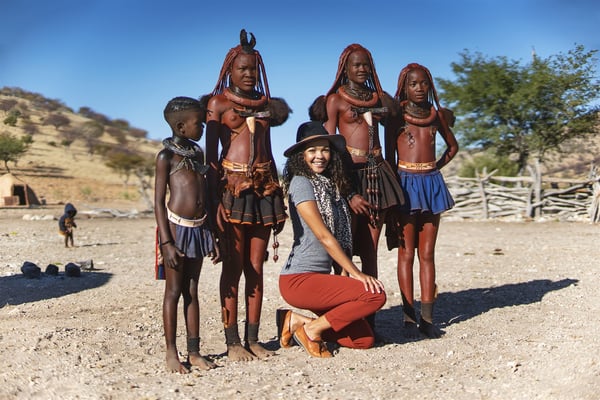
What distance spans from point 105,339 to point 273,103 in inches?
86.7

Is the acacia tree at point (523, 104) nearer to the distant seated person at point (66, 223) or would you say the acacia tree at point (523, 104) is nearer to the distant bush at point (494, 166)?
the distant bush at point (494, 166)

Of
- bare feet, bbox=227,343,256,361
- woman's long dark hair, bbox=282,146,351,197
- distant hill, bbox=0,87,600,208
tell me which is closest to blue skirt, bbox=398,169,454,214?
woman's long dark hair, bbox=282,146,351,197

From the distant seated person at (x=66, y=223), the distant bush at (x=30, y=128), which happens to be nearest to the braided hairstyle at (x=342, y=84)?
the distant seated person at (x=66, y=223)

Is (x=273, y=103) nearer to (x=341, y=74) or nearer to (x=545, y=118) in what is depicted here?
(x=341, y=74)

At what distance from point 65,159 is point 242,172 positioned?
4182cm

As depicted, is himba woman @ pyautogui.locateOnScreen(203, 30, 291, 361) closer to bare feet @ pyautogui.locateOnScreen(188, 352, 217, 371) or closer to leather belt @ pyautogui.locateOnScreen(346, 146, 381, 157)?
bare feet @ pyautogui.locateOnScreen(188, 352, 217, 371)

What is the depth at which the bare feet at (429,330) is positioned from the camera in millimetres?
5756

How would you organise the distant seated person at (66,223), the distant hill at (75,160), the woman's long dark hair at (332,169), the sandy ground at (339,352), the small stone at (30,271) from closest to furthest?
the sandy ground at (339,352) < the woman's long dark hair at (332,169) < the small stone at (30,271) < the distant seated person at (66,223) < the distant hill at (75,160)

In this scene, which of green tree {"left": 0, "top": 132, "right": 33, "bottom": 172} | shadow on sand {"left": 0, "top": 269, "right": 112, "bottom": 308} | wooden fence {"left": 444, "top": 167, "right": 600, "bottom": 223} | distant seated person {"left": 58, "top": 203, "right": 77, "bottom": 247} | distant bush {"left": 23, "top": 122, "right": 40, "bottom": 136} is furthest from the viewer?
distant bush {"left": 23, "top": 122, "right": 40, "bottom": 136}

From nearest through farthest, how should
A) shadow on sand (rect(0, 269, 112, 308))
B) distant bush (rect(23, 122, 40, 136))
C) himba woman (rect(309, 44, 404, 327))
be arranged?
himba woman (rect(309, 44, 404, 327))
shadow on sand (rect(0, 269, 112, 308))
distant bush (rect(23, 122, 40, 136))

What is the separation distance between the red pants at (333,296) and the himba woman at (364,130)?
640 millimetres

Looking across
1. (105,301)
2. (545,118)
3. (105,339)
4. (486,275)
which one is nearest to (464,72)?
(545,118)

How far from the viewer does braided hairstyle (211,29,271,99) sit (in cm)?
499

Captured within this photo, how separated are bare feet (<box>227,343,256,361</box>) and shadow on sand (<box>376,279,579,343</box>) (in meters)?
1.23
